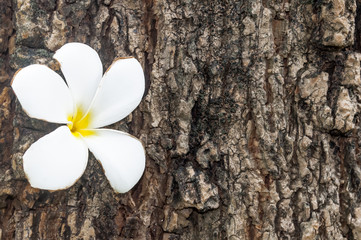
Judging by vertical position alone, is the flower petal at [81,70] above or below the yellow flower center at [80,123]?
above

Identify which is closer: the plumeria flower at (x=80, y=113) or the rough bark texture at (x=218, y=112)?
the plumeria flower at (x=80, y=113)

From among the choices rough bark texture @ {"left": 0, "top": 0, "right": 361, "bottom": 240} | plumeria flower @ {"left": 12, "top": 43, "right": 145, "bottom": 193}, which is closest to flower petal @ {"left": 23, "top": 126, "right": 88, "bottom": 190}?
plumeria flower @ {"left": 12, "top": 43, "right": 145, "bottom": 193}

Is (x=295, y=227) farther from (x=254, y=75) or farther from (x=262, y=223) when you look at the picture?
(x=254, y=75)

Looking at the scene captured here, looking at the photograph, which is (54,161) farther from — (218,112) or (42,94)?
(218,112)

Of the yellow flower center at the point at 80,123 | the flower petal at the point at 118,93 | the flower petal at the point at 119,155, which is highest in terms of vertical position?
the flower petal at the point at 118,93

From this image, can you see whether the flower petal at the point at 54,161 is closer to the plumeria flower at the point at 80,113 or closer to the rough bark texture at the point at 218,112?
the plumeria flower at the point at 80,113

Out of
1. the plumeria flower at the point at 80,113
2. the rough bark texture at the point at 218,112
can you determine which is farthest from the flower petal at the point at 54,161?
the rough bark texture at the point at 218,112

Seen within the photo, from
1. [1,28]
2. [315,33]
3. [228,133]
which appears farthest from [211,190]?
[1,28]
